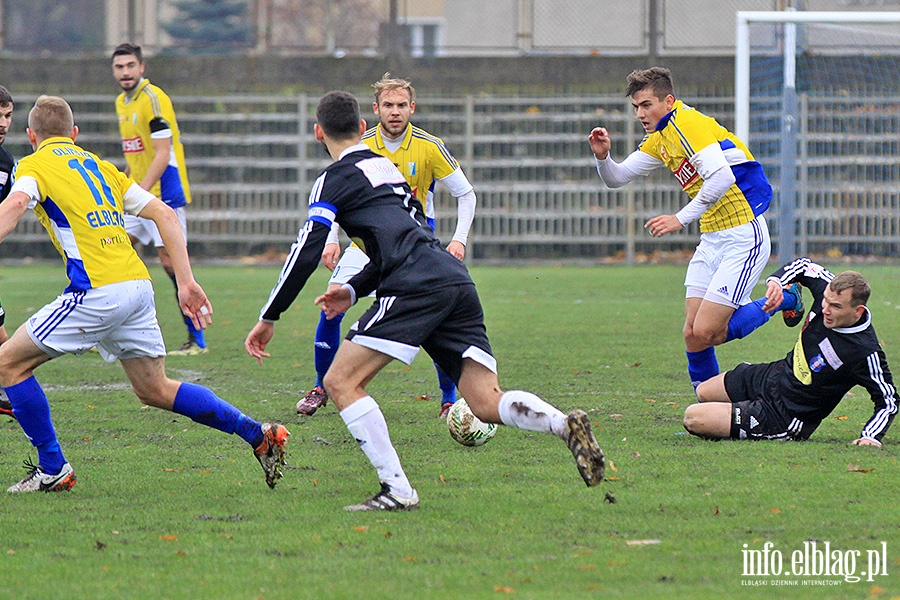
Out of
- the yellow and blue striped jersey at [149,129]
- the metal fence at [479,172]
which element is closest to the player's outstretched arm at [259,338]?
the yellow and blue striped jersey at [149,129]

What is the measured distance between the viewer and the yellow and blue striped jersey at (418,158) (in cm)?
729

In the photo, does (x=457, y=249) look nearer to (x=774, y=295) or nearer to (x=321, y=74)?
(x=774, y=295)

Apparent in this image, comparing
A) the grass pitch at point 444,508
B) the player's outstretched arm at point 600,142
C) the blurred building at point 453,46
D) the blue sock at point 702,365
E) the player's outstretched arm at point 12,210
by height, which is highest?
the blurred building at point 453,46

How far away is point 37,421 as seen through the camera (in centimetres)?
530

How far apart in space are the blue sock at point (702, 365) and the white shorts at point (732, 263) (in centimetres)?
34

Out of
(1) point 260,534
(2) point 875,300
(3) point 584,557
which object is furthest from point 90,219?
(2) point 875,300

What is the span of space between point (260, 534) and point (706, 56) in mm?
17216

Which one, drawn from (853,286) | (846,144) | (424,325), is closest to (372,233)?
(424,325)

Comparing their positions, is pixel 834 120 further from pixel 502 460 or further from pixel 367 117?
pixel 502 460

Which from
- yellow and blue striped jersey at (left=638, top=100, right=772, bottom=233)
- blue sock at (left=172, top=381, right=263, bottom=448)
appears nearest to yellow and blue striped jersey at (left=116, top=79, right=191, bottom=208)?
yellow and blue striped jersey at (left=638, top=100, right=772, bottom=233)

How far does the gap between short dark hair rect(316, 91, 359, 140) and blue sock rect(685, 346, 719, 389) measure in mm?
3012

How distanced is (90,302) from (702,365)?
366cm

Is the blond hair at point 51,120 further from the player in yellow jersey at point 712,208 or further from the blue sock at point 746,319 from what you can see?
the blue sock at point 746,319

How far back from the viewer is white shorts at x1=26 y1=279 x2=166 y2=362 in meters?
5.15
